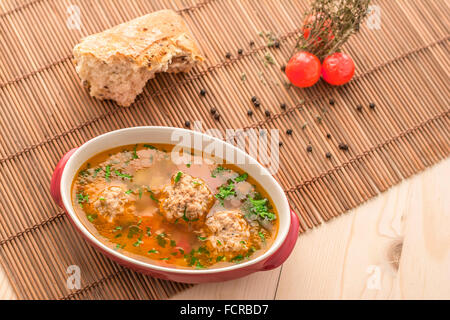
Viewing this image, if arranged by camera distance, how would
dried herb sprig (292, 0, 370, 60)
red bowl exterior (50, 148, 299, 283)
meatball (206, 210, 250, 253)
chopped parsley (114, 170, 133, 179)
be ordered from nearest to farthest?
red bowl exterior (50, 148, 299, 283) → meatball (206, 210, 250, 253) → chopped parsley (114, 170, 133, 179) → dried herb sprig (292, 0, 370, 60)

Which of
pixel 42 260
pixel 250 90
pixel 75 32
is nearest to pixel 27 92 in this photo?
pixel 75 32

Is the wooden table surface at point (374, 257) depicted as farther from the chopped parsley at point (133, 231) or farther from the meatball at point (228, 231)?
the chopped parsley at point (133, 231)

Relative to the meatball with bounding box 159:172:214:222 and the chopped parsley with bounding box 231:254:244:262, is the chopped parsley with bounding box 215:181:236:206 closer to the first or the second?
the meatball with bounding box 159:172:214:222

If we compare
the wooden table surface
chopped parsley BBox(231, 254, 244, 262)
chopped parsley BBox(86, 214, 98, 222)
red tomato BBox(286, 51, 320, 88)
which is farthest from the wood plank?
chopped parsley BBox(86, 214, 98, 222)

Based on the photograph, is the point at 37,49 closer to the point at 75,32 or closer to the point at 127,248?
the point at 75,32

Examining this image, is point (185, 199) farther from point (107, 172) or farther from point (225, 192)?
point (107, 172)

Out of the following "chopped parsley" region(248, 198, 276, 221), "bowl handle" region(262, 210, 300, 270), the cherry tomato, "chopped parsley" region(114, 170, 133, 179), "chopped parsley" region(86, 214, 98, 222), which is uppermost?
the cherry tomato
